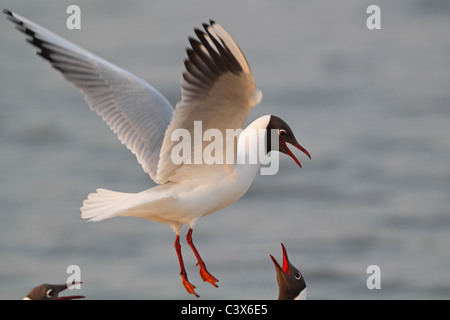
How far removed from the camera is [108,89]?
6.21 m

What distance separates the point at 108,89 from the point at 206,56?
1393 mm

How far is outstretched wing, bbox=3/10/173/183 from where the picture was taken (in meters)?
6.08

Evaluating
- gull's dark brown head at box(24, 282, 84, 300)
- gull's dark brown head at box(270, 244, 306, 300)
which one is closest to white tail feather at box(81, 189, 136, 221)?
gull's dark brown head at box(24, 282, 84, 300)

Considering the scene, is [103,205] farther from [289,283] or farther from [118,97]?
[289,283]

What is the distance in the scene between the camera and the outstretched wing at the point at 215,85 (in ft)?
16.3

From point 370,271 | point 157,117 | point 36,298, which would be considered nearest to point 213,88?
point 157,117

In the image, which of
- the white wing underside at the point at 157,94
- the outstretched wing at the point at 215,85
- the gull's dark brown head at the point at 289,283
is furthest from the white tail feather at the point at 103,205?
the gull's dark brown head at the point at 289,283

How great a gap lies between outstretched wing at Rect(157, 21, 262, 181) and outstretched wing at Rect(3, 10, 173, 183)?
3.22ft

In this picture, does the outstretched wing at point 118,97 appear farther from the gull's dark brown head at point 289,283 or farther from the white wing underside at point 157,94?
the gull's dark brown head at point 289,283

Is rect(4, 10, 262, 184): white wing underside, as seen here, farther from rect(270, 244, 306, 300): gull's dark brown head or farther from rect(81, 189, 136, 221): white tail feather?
rect(270, 244, 306, 300): gull's dark brown head

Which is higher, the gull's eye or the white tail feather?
the white tail feather

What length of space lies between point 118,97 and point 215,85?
4.51ft

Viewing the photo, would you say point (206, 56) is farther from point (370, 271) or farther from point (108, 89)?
point (370, 271)

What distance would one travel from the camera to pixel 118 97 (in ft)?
20.5
